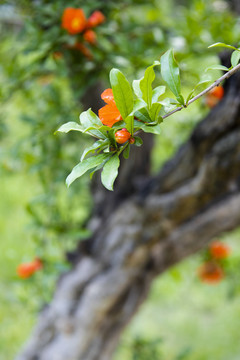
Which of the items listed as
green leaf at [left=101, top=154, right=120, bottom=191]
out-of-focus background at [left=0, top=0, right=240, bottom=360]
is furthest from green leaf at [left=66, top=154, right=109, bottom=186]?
out-of-focus background at [left=0, top=0, right=240, bottom=360]

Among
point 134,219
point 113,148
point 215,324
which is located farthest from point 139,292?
point 215,324

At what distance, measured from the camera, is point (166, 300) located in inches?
105

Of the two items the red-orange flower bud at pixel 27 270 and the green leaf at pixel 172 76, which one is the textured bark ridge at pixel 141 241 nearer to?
the red-orange flower bud at pixel 27 270

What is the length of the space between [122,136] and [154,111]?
4 cm

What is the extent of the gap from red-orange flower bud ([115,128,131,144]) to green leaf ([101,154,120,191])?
0.05 ft

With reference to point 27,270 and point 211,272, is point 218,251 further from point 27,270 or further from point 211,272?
point 27,270

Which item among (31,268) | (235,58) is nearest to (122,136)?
(235,58)

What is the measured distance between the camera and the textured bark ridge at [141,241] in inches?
35.2

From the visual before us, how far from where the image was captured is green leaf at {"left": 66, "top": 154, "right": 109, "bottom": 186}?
0.40 metres

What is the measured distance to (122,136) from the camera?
0.41 meters

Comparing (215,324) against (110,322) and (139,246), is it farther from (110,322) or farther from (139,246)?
(139,246)

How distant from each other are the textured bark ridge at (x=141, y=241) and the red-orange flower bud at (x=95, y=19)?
0.30 metres

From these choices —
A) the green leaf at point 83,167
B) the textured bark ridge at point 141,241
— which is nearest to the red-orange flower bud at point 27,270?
the textured bark ridge at point 141,241

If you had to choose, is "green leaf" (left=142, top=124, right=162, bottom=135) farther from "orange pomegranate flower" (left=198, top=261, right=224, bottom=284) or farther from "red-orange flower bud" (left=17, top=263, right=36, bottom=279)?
"orange pomegranate flower" (left=198, top=261, right=224, bottom=284)
